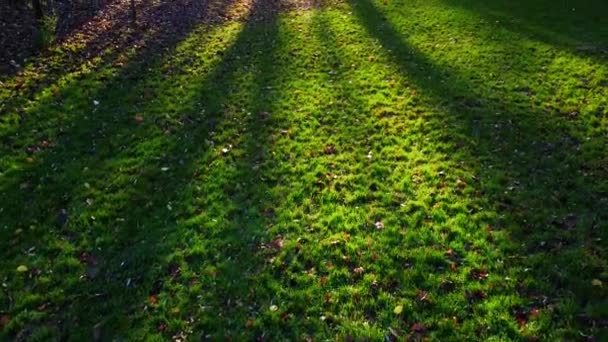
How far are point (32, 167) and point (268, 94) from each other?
5341 mm

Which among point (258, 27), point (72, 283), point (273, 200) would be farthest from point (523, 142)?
point (258, 27)

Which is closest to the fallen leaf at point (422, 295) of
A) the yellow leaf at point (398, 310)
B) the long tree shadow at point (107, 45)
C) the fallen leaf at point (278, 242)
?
the yellow leaf at point (398, 310)

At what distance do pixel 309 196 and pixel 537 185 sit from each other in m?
3.71

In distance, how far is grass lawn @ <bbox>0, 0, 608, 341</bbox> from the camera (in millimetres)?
5758

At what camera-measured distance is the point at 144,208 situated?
7715 millimetres

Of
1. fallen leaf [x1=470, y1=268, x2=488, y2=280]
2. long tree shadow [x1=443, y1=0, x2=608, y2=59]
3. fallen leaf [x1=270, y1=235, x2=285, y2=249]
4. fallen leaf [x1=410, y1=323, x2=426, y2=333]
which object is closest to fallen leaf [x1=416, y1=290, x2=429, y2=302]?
fallen leaf [x1=410, y1=323, x2=426, y2=333]

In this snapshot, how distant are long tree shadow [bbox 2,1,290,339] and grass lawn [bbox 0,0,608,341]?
0.11 feet

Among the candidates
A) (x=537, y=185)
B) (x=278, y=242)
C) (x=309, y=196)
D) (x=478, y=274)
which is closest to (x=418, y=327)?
(x=478, y=274)

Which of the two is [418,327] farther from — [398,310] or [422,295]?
[422,295]

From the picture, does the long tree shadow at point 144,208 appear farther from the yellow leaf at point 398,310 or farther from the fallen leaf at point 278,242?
the yellow leaf at point 398,310

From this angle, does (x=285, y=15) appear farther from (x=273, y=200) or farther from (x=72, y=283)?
(x=72, y=283)

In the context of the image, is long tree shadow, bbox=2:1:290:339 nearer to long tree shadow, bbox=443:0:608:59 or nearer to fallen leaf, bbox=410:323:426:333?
fallen leaf, bbox=410:323:426:333

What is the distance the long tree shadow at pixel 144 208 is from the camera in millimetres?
5965

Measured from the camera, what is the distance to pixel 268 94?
1169 cm
